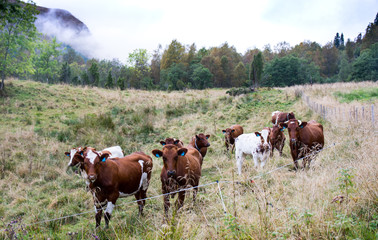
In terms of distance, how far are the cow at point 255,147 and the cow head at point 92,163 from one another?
421cm

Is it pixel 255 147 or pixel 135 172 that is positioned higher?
pixel 255 147

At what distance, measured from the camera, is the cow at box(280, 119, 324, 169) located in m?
7.58

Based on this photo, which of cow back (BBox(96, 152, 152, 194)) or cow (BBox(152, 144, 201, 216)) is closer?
cow (BBox(152, 144, 201, 216))

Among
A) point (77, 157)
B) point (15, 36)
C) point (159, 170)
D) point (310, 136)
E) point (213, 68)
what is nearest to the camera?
point (77, 157)

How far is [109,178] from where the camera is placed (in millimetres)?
5227

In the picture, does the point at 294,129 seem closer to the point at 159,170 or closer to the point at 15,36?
the point at 159,170

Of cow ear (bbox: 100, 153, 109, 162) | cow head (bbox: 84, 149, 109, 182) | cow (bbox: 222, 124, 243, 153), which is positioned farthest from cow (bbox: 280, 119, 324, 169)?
cow head (bbox: 84, 149, 109, 182)

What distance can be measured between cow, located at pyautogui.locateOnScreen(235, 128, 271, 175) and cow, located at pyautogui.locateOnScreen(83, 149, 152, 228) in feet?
10.9

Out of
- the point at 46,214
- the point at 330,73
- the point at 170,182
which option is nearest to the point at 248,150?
the point at 170,182

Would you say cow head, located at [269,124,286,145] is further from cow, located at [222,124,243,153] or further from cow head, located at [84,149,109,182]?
cow head, located at [84,149,109,182]

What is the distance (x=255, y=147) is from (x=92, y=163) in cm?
488

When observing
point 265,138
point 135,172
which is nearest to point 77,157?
point 135,172

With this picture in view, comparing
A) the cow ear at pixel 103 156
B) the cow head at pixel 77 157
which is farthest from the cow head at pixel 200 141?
the cow ear at pixel 103 156

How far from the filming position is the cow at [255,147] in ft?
25.5
